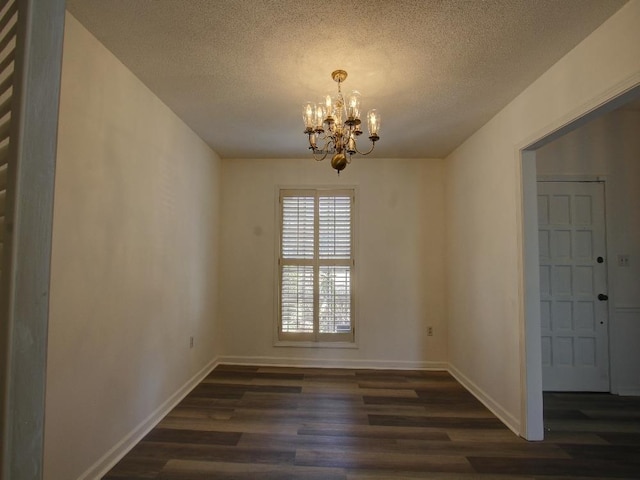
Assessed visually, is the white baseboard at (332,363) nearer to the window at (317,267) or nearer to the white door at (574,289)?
the window at (317,267)

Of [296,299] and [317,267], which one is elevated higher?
[317,267]

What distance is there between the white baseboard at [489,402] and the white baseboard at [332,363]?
0.35m

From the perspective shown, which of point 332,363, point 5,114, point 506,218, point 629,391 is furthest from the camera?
point 332,363

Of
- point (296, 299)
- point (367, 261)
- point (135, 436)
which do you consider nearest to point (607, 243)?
point (367, 261)

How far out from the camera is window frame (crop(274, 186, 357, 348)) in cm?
430

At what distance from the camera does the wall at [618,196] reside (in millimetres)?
3418

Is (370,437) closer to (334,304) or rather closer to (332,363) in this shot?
(332,363)

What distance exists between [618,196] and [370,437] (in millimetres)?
3485

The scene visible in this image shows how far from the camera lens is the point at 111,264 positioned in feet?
7.15

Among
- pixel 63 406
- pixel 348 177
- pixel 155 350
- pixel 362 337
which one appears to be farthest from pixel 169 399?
pixel 348 177

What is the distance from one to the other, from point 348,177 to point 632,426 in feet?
11.9

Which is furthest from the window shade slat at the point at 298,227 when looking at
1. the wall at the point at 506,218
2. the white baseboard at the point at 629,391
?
the white baseboard at the point at 629,391

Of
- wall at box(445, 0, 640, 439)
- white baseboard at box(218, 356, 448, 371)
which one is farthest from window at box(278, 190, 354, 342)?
wall at box(445, 0, 640, 439)

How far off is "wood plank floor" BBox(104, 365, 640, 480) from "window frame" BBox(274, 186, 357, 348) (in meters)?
0.68
